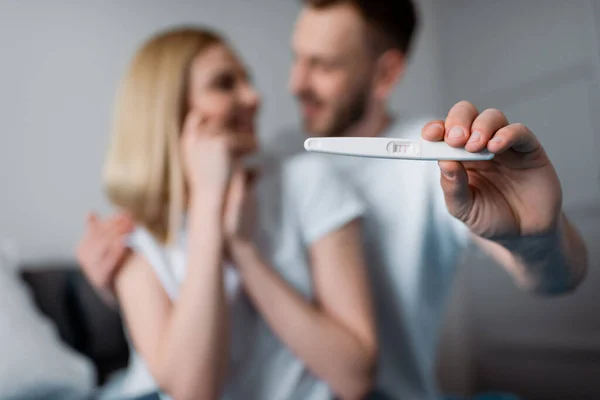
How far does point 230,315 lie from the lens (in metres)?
0.63

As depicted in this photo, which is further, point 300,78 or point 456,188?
point 300,78

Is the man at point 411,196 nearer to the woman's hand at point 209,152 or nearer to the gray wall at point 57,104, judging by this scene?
the woman's hand at point 209,152

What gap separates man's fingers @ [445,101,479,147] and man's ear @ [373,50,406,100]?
590 millimetres

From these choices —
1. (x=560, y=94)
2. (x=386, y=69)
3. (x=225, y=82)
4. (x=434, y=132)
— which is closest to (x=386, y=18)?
(x=386, y=69)

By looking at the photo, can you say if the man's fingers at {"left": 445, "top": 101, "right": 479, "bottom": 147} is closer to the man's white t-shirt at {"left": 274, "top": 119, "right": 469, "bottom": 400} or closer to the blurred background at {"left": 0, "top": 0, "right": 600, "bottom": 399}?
the blurred background at {"left": 0, "top": 0, "right": 600, "bottom": 399}

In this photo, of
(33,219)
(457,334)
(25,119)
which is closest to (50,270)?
(33,219)

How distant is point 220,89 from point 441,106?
889 millimetres

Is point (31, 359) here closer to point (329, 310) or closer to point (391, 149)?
point (329, 310)

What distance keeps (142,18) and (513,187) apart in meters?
1.05

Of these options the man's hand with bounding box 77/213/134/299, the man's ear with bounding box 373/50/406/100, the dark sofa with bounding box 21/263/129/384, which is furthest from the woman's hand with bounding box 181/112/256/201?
the dark sofa with bounding box 21/263/129/384

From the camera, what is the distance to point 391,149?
0.25 metres

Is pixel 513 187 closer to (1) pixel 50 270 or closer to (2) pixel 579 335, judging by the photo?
(2) pixel 579 335

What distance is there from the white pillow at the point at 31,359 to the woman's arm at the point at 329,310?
318 mm

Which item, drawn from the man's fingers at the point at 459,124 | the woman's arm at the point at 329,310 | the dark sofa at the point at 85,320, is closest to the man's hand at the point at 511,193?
the man's fingers at the point at 459,124
